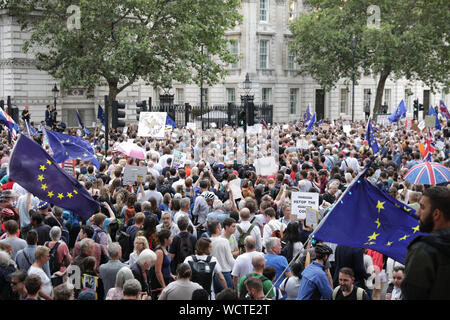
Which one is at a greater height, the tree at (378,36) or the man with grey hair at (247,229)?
the tree at (378,36)

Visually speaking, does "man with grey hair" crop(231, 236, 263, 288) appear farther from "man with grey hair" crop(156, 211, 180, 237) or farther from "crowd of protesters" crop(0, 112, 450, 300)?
"man with grey hair" crop(156, 211, 180, 237)

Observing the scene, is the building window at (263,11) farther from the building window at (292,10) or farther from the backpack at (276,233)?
the backpack at (276,233)

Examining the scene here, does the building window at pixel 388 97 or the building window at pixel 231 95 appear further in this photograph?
the building window at pixel 388 97

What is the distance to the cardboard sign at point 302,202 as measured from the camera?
10.2 m

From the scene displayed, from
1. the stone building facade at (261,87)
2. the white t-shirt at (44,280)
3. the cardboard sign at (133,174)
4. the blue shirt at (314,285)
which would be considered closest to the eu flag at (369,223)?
the blue shirt at (314,285)

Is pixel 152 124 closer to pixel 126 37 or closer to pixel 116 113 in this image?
pixel 116 113

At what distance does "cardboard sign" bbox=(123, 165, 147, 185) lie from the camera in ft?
42.7

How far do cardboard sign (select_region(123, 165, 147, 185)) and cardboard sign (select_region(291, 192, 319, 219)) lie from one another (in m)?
3.86

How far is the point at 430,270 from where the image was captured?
414 centimetres

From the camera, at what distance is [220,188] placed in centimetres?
1428

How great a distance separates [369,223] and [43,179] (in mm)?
5084

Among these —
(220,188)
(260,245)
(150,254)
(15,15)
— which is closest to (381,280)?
(260,245)

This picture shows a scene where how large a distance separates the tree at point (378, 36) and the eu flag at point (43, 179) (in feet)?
121

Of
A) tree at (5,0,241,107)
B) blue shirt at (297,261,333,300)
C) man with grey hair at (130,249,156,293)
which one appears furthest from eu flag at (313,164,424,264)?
tree at (5,0,241,107)
